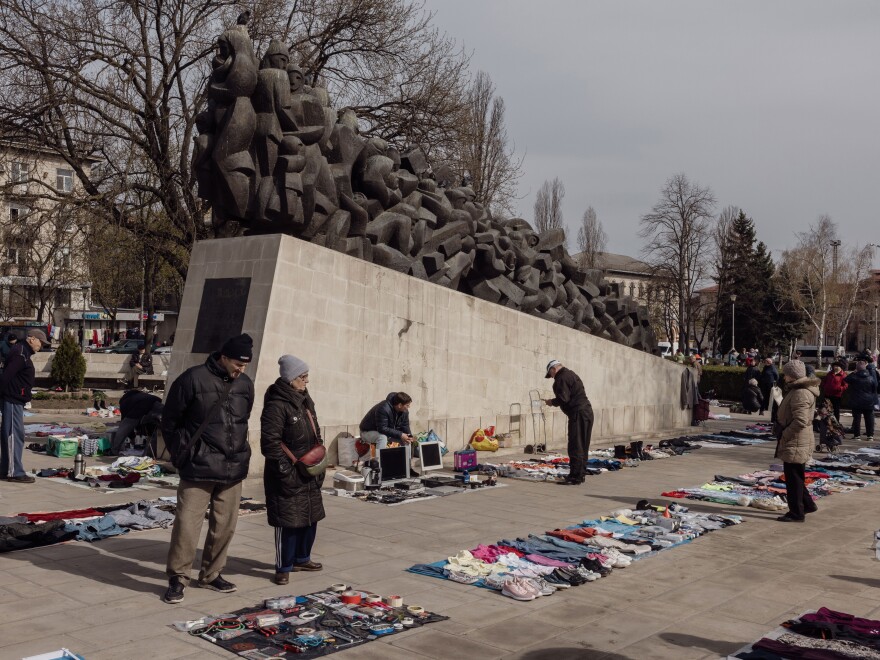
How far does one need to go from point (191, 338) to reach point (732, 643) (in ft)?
28.1

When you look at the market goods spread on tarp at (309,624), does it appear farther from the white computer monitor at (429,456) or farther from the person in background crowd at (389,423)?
the white computer monitor at (429,456)

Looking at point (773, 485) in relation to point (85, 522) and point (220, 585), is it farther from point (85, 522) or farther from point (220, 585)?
point (85, 522)

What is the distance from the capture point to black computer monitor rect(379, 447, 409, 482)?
10.8m

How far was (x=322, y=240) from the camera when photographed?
12.3 metres

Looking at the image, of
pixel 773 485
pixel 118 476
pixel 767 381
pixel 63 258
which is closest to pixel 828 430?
pixel 773 485

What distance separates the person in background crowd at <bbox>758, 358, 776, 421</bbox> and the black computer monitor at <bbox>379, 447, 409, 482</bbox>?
38.7 feet

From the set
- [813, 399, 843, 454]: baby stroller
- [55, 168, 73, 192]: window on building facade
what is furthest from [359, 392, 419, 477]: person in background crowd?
[55, 168, 73, 192]: window on building facade

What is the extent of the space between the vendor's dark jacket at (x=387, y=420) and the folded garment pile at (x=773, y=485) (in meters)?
3.43

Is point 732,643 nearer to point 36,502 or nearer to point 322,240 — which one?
point 36,502

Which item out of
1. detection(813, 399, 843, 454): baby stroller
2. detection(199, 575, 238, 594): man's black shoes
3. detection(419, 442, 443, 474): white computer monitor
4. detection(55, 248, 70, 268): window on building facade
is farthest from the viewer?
detection(55, 248, 70, 268): window on building facade

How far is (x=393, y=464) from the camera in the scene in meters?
11.0

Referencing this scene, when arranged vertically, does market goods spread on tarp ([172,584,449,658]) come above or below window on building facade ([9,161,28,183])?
below

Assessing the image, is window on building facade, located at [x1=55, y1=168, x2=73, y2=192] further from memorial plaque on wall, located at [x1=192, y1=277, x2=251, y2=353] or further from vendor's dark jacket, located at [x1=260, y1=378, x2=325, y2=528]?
vendor's dark jacket, located at [x1=260, y1=378, x2=325, y2=528]

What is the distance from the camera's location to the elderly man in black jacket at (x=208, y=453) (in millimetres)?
6004
